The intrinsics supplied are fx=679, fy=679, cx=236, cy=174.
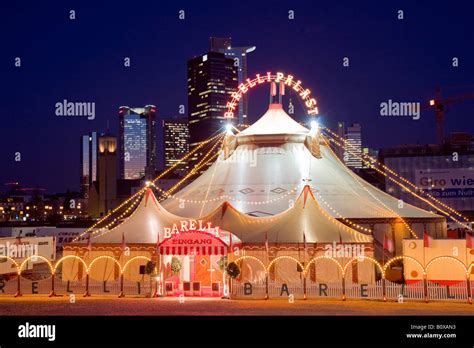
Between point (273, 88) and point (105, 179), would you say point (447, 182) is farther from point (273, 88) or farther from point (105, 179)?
point (105, 179)

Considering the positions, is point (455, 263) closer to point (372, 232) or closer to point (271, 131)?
point (372, 232)

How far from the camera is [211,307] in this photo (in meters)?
19.3

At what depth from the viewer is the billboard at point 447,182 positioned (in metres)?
62.2

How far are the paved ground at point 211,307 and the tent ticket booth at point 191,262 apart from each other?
0.88 metres

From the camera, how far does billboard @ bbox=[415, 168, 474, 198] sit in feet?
204

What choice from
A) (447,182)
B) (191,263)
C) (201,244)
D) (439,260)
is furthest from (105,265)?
(447,182)

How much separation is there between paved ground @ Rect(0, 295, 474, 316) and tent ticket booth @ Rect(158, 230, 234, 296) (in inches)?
34.5

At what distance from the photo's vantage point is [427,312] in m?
17.6

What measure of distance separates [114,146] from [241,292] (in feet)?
297

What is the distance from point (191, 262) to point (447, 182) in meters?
44.4

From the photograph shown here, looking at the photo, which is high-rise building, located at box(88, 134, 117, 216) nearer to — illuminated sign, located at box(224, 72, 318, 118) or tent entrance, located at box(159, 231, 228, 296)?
illuminated sign, located at box(224, 72, 318, 118)

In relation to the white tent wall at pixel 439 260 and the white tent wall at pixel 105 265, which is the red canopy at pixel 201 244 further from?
the white tent wall at pixel 439 260
